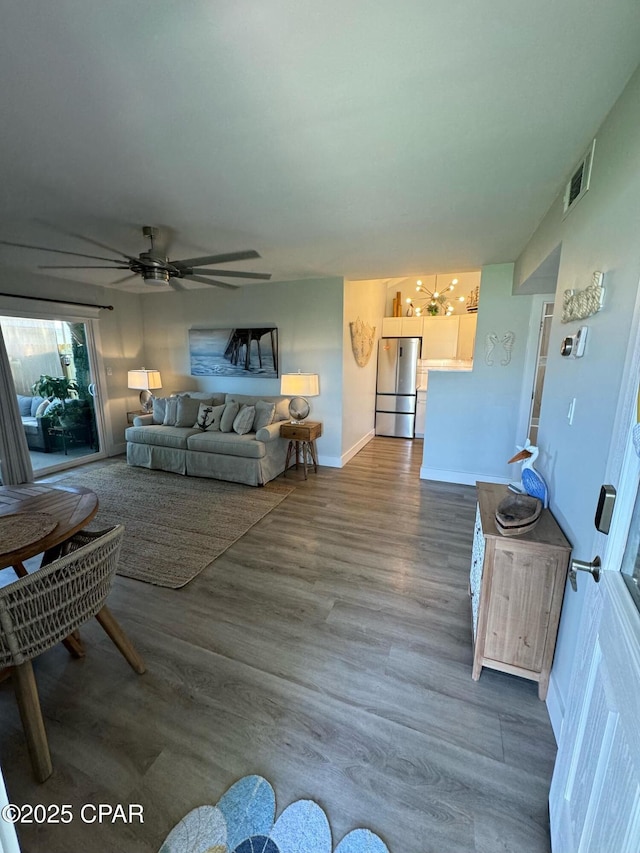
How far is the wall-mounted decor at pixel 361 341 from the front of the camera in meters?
4.84

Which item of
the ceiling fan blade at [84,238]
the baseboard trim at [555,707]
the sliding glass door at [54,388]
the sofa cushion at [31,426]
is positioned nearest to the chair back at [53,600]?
the baseboard trim at [555,707]

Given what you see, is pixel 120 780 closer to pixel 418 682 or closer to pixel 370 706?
pixel 370 706

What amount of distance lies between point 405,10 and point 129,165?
1.53m

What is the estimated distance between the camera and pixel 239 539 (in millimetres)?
2896

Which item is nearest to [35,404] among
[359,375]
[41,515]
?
[41,515]

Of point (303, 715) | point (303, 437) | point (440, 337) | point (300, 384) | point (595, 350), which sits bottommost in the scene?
point (303, 715)

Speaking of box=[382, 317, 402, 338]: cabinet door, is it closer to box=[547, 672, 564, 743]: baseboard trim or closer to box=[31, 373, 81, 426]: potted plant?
box=[31, 373, 81, 426]: potted plant

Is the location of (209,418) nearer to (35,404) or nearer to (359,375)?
(35,404)

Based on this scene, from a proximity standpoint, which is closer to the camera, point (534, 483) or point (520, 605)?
point (520, 605)

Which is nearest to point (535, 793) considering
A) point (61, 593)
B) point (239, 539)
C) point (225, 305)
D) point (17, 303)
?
point (61, 593)

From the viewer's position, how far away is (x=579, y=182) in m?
1.71

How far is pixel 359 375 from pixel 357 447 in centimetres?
114

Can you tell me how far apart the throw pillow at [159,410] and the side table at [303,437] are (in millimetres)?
1835

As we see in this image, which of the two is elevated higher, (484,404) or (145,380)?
(145,380)
